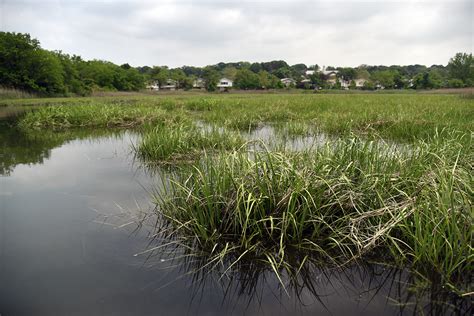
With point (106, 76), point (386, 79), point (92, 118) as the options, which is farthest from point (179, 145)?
point (386, 79)

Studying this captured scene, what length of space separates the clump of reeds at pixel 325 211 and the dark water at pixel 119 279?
11.5 inches

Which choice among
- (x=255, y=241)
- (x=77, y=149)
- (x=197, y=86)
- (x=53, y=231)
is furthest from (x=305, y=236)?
(x=197, y=86)

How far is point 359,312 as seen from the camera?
8.02ft

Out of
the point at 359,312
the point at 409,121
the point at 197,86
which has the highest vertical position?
the point at 197,86

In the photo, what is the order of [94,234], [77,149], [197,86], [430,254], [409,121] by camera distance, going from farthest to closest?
[197,86] < [409,121] < [77,149] < [94,234] < [430,254]

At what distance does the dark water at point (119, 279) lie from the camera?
8.23ft

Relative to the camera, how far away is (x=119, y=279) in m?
2.85

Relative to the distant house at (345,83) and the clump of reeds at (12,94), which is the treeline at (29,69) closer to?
the clump of reeds at (12,94)

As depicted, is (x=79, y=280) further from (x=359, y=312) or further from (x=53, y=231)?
(x=359, y=312)

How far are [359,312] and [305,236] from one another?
39.2 inches

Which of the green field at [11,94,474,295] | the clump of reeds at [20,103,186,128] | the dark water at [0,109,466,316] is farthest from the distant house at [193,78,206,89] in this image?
the green field at [11,94,474,295]

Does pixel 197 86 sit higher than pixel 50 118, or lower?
higher

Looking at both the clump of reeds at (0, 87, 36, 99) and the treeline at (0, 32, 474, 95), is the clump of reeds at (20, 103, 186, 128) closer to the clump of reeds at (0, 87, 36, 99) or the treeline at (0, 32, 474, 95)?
the clump of reeds at (0, 87, 36, 99)

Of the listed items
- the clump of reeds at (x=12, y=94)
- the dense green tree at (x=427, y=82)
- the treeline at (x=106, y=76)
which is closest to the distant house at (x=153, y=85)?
the treeline at (x=106, y=76)
